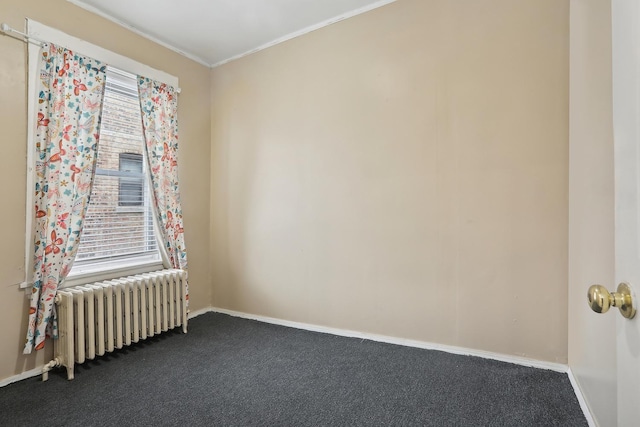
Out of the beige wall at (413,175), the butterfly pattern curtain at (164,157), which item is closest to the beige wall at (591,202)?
the beige wall at (413,175)

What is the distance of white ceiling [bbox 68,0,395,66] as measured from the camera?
2.66 m

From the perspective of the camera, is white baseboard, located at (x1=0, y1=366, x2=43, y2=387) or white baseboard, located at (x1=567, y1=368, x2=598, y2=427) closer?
white baseboard, located at (x1=567, y1=368, x2=598, y2=427)

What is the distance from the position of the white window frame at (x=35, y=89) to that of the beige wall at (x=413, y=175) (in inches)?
40.8

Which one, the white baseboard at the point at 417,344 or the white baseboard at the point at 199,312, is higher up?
the white baseboard at the point at 417,344

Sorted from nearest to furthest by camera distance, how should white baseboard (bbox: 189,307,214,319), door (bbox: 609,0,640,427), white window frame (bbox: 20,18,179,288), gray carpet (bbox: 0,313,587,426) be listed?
door (bbox: 609,0,640,427), gray carpet (bbox: 0,313,587,426), white window frame (bbox: 20,18,179,288), white baseboard (bbox: 189,307,214,319)

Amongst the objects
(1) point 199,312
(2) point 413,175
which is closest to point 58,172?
(1) point 199,312

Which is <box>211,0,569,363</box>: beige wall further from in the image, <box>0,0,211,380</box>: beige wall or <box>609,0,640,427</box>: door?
<box>609,0,640,427</box>: door

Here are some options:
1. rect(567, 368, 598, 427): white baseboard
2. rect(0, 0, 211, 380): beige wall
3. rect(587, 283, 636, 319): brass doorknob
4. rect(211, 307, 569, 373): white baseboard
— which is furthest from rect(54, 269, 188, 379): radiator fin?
rect(567, 368, 598, 427): white baseboard

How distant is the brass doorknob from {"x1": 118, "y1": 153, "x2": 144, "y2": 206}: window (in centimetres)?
332

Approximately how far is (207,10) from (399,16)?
1.64 meters

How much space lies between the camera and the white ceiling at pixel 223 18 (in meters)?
2.66

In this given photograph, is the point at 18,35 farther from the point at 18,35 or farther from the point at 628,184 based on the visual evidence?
the point at 628,184

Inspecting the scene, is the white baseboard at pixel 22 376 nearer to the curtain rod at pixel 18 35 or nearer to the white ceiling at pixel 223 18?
the curtain rod at pixel 18 35

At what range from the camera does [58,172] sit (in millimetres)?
2357
